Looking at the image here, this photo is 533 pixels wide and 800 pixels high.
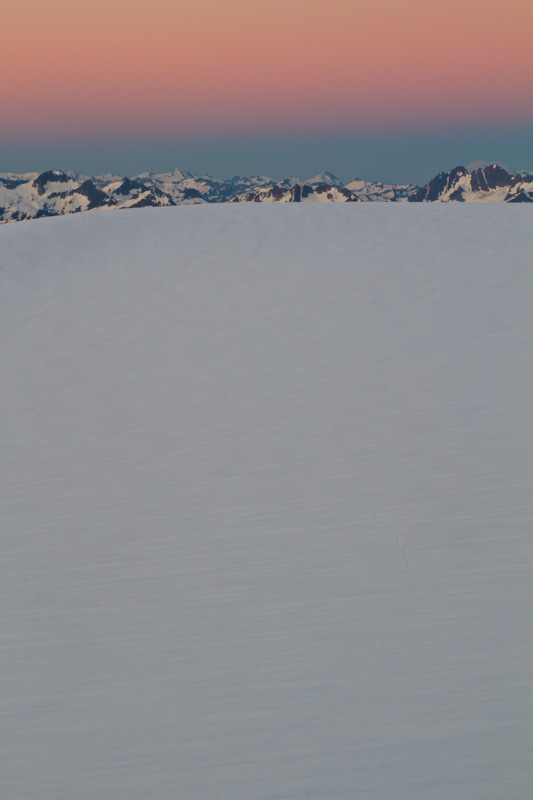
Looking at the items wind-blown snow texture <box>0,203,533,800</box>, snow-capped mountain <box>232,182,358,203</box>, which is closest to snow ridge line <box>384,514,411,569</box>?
wind-blown snow texture <box>0,203,533,800</box>

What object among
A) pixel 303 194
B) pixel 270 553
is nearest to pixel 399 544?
pixel 270 553

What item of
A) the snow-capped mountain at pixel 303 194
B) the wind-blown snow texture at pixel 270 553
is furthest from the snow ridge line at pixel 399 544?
the snow-capped mountain at pixel 303 194

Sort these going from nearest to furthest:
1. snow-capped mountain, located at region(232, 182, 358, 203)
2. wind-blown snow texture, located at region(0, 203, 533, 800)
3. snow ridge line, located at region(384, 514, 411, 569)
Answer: wind-blown snow texture, located at region(0, 203, 533, 800) < snow ridge line, located at region(384, 514, 411, 569) < snow-capped mountain, located at region(232, 182, 358, 203)

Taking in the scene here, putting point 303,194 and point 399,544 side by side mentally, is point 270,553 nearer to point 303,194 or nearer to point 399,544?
point 399,544

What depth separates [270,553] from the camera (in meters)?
4.43

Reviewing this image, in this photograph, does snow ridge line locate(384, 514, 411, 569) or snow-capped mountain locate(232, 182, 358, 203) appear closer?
snow ridge line locate(384, 514, 411, 569)

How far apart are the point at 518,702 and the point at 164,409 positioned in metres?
4.40

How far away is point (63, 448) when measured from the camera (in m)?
6.16

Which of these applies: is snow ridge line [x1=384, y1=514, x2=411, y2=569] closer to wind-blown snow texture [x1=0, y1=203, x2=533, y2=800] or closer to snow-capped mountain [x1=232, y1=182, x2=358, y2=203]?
wind-blown snow texture [x1=0, y1=203, x2=533, y2=800]

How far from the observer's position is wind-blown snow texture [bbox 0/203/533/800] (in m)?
3.10

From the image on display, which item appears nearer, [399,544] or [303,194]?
[399,544]

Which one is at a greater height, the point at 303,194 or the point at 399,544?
the point at 303,194

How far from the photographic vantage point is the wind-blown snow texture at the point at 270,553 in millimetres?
3102

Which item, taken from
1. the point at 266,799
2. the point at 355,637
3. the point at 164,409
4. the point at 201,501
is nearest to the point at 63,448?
the point at 164,409
